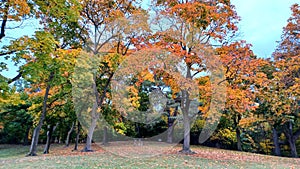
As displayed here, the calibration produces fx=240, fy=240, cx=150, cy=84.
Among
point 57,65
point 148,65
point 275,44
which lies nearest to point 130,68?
point 148,65

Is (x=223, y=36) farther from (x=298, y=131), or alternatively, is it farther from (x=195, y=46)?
(x=298, y=131)

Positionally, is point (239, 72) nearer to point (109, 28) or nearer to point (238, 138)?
point (109, 28)

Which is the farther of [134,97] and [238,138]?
[238,138]

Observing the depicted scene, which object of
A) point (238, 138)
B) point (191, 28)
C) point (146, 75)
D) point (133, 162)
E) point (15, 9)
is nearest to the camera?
point (15, 9)

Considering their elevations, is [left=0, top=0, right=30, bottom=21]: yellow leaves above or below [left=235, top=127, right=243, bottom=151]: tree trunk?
above

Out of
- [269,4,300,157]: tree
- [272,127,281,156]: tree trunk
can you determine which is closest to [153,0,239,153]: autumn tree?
[269,4,300,157]: tree

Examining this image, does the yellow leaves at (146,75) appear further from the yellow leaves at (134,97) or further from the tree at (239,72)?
the tree at (239,72)

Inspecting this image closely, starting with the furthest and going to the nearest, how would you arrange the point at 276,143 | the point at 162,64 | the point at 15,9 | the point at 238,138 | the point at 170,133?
1. the point at 238,138
2. the point at 276,143
3. the point at 170,133
4. the point at 162,64
5. the point at 15,9

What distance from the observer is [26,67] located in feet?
21.4

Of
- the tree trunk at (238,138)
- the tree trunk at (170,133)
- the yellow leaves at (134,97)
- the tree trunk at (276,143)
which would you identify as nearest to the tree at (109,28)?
the yellow leaves at (134,97)

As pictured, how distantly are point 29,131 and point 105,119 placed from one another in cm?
1225

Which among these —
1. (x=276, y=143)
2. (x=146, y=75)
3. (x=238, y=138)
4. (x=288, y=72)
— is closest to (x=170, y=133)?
(x=238, y=138)

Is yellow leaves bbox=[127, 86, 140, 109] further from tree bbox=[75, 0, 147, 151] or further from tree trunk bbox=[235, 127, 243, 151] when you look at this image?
tree trunk bbox=[235, 127, 243, 151]

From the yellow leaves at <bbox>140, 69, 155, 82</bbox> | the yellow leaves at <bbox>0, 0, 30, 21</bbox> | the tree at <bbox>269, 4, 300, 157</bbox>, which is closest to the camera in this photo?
the yellow leaves at <bbox>0, 0, 30, 21</bbox>
